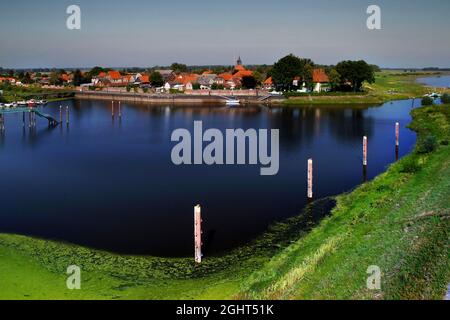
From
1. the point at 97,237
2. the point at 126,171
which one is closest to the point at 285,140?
the point at 126,171

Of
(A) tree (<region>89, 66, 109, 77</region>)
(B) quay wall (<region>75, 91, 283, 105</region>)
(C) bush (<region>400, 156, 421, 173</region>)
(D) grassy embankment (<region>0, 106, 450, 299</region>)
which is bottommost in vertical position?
(D) grassy embankment (<region>0, 106, 450, 299</region>)

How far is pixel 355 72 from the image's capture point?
90.2 m

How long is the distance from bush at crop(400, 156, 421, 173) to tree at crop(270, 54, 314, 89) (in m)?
61.0

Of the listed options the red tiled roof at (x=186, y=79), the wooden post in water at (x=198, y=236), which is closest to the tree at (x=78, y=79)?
the red tiled roof at (x=186, y=79)

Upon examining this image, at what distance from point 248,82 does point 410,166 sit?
75923 mm

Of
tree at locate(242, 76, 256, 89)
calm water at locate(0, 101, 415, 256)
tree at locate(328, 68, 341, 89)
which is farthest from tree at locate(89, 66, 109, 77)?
calm water at locate(0, 101, 415, 256)

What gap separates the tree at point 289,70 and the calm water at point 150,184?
3573cm

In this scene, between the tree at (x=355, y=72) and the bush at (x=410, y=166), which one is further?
the tree at (x=355, y=72)

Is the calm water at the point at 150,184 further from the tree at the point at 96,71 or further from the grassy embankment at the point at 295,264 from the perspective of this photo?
the tree at the point at 96,71

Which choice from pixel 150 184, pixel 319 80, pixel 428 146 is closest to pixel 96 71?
pixel 319 80

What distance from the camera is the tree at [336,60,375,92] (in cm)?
9000

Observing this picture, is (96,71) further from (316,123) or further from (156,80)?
(316,123)

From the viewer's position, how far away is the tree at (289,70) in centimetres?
9069

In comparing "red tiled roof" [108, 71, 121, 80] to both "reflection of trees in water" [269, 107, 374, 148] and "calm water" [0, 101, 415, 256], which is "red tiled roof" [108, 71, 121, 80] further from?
"calm water" [0, 101, 415, 256]
